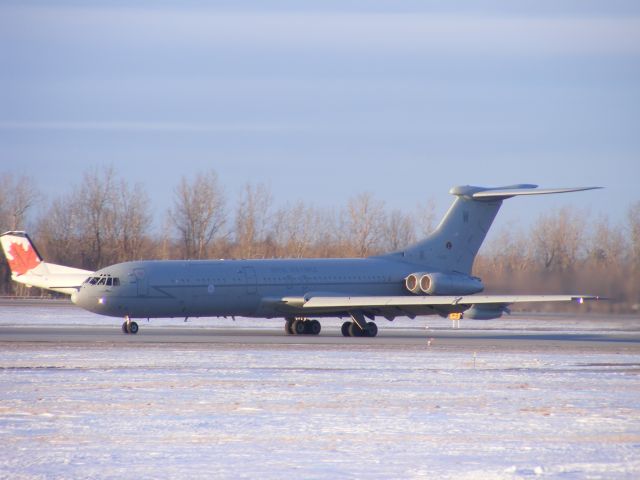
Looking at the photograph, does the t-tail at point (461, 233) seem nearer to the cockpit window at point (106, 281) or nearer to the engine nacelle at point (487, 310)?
the engine nacelle at point (487, 310)

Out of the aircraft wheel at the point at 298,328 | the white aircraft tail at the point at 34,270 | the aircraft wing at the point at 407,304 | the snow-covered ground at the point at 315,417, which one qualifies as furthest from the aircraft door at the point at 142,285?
the white aircraft tail at the point at 34,270

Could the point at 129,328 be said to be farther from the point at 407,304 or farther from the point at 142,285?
the point at 407,304

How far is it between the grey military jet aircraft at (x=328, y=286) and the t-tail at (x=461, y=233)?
0.04 meters

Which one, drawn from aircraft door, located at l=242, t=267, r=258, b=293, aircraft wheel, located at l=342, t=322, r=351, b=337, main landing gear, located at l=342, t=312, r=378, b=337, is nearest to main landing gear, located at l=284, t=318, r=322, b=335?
aircraft wheel, located at l=342, t=322, r=351, b=337

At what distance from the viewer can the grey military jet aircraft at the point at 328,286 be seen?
1468 inches

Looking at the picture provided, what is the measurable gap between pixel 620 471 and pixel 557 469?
0.68 m

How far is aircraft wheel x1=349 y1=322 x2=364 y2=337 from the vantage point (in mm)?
38791

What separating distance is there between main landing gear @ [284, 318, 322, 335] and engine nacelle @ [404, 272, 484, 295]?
4059 millimetres

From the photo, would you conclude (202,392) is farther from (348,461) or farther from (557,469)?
(557,469)

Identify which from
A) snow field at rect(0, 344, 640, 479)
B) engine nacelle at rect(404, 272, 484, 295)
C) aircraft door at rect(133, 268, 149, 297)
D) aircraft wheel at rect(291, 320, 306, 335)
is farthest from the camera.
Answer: engine nacelle at rect(404, 272, 484, 295)

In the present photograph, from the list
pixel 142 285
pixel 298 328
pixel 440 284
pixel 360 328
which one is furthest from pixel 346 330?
pixel 142 285

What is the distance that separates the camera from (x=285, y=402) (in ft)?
58.4

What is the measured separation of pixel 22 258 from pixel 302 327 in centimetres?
3252

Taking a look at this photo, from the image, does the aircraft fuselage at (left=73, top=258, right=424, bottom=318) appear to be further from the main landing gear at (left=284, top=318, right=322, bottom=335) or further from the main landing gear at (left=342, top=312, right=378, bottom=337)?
the main landing gear at (left=342, top=312, right=378, bottom=337)
